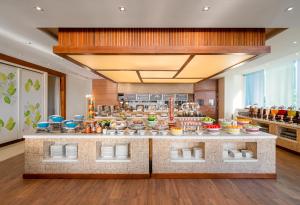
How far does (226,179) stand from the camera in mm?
3639

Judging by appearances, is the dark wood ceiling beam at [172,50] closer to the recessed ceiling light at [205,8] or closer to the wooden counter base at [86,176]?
the recessed ceiling light at [205,8]

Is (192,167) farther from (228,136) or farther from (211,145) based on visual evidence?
(228,136)

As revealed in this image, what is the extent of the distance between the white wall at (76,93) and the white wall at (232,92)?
815cm

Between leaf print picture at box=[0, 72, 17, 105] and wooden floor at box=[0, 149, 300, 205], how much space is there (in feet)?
12.3

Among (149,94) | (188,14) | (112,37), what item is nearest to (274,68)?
(149,94)

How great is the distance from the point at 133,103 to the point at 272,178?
26.7ft

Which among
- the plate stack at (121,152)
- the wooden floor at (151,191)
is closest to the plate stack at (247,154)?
the wooden floor at (151,191)

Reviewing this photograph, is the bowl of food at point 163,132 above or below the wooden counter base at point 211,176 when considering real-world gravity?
above

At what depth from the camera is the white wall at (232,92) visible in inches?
408

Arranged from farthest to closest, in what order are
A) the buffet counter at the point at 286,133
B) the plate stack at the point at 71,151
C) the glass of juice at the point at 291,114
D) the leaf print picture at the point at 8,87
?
the leaf print picture at the point at 8,87, the glass of juice at the point at 291,114, the buffet counter at the point at 286,133, the plate stack at the point at 71,151

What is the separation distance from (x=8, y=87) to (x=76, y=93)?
476cm

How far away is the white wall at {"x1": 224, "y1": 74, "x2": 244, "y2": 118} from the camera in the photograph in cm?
1038

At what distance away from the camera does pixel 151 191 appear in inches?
125

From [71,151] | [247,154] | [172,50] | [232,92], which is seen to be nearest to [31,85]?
[71,151]
